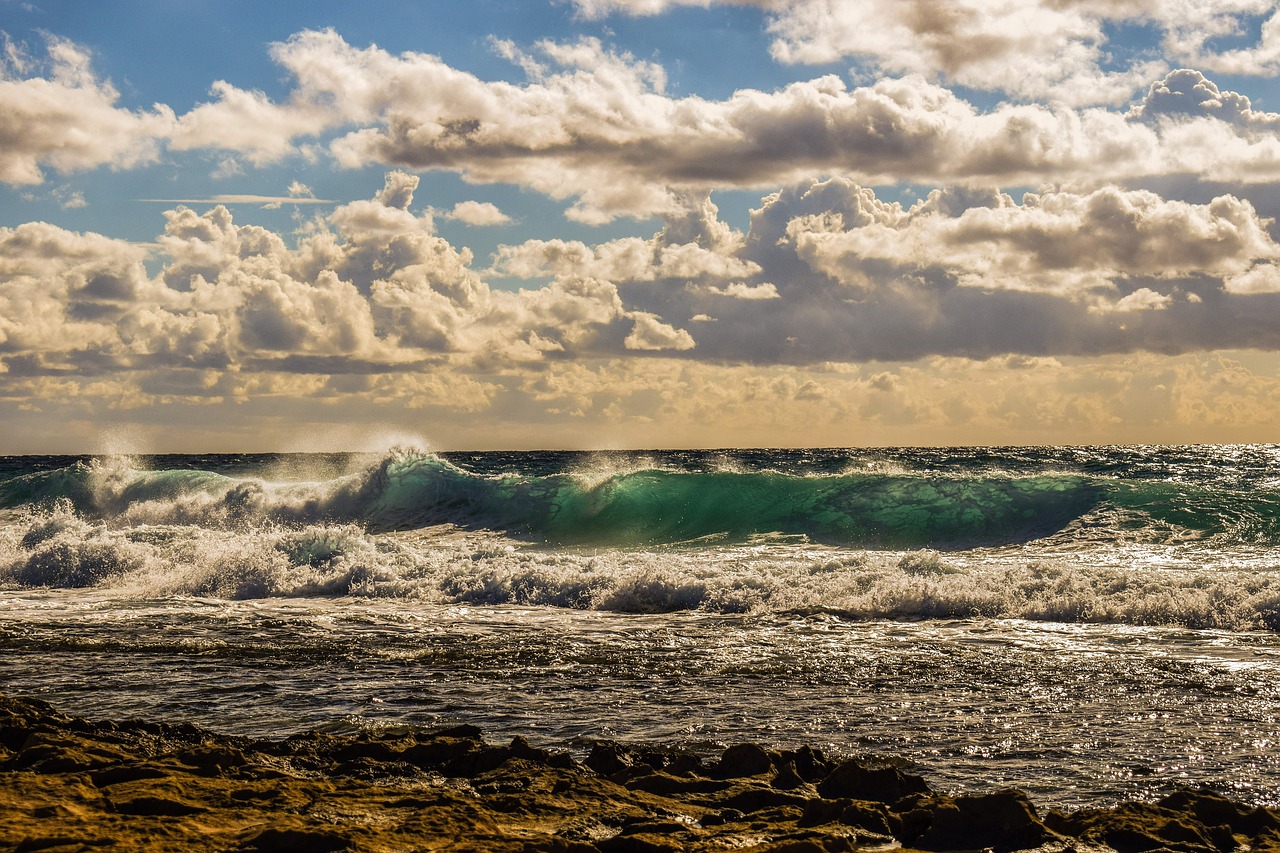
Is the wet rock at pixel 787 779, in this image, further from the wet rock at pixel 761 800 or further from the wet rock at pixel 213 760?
the wet rock at pixel 213 760

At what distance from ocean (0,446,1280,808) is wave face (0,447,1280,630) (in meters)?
0.10

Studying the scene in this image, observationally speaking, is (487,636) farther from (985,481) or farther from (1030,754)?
(985,481)

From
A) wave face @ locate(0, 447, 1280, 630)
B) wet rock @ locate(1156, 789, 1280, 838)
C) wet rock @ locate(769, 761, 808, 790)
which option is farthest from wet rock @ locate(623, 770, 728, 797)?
wave face @ locate(0, 447, 1280, 630)

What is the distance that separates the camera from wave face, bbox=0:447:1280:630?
1664 centimetres

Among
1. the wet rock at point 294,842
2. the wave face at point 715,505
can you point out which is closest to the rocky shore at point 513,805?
the wet rock at point 294,842

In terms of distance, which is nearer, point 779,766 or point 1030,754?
point 779,766

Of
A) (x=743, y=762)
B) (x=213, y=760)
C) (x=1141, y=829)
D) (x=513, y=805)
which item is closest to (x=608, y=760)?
(x=743, y=762)

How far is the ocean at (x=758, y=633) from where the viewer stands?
907 cm

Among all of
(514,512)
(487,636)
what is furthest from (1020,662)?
(514,512)

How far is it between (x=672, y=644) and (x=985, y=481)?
71.3 feet

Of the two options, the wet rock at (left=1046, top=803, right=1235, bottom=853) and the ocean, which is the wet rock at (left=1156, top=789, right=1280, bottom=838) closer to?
the wet rock at (left=1046, top=803, right=1235, bottom=853)

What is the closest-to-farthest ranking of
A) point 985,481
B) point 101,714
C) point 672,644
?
point 101,714 → point 672,644 → point 985,481

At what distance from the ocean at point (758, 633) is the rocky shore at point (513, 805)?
912 millimetres

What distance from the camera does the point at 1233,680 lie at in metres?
10.9
